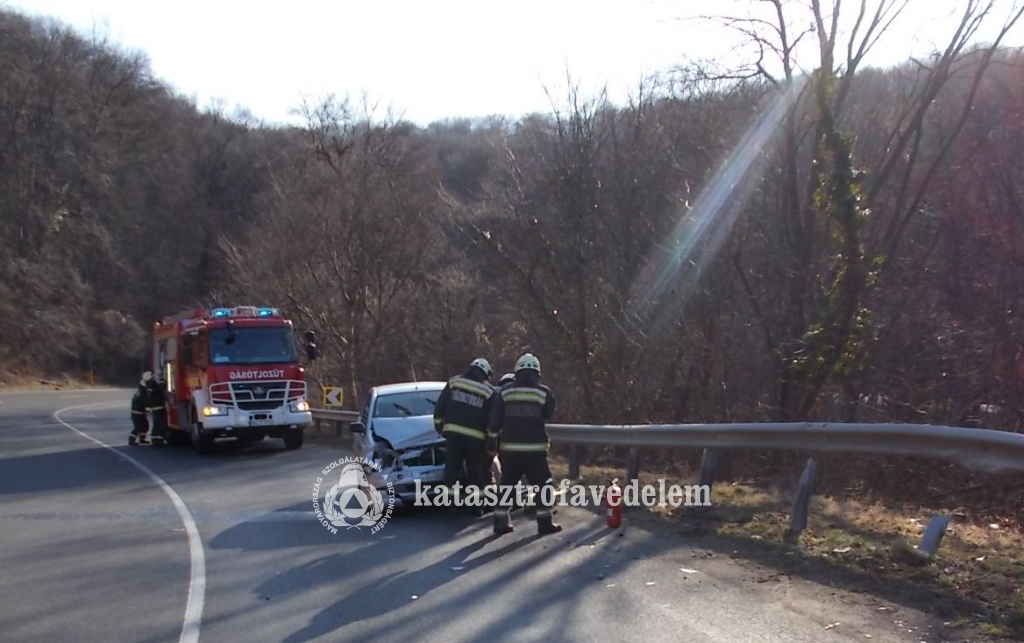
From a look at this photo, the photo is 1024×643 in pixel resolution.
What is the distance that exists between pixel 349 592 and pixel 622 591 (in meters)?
2.06

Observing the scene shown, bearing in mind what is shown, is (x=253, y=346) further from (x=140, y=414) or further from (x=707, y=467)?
(x=707, y=467)

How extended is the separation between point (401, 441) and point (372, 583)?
386cm

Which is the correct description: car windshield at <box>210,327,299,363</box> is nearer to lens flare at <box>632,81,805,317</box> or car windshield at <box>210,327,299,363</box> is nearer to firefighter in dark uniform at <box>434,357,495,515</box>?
lens flare at <box>632,81,805,317</box>

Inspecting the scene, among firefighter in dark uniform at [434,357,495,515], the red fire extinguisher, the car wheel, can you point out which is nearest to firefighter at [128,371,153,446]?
the car wheel

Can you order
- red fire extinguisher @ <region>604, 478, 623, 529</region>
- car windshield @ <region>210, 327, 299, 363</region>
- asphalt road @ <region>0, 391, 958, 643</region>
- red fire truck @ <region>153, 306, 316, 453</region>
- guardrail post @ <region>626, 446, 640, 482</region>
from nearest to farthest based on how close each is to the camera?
asphalt road @ <region>0, 391, 958, 643</region> → red fire extinguisher @ <region>604, 478, 623, 529</region> → guardrail post @ <region>626, 446, 640, 482</region> → red fire truck @ <region>153, 306, 316, 453</region> → car windshield @ <region>210, 327, 299, 363</region>

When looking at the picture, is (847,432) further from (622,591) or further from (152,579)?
(152,579)

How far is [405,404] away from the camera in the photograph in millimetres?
13602

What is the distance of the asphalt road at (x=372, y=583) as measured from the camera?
6.95 meters

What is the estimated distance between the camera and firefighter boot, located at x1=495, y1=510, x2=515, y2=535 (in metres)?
10.6

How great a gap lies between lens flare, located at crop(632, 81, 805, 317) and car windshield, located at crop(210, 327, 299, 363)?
24.0ft

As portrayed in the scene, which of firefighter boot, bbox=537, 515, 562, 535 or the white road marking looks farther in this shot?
firefighter boot, bbox=537, 515, 562, 535

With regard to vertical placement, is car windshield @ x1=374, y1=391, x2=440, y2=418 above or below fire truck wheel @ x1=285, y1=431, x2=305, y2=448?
above

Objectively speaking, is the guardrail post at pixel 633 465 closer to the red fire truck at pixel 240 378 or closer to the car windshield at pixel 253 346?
the red fire truck at pixel 240 378

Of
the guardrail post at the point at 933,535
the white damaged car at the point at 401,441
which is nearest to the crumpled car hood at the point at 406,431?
the white damaged car at the point at 401,441
